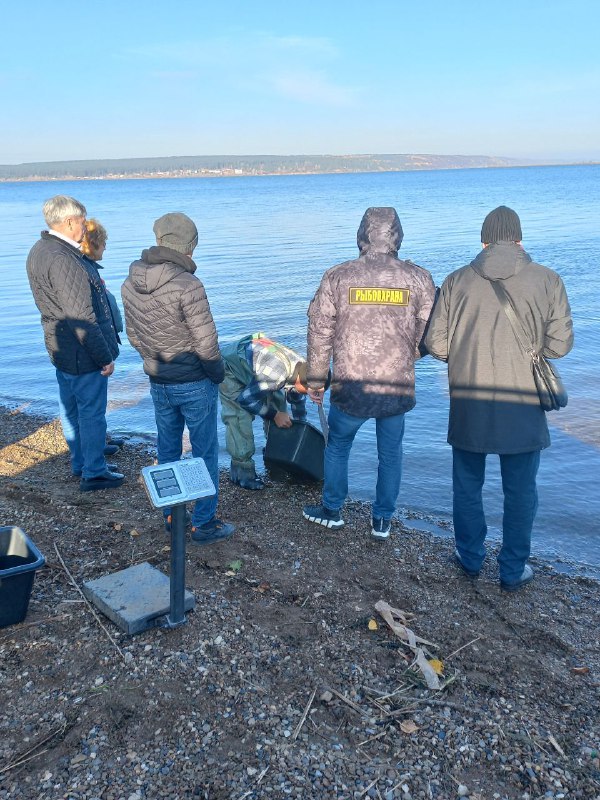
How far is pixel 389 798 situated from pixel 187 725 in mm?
909

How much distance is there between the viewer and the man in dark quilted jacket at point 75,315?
16.3 feet

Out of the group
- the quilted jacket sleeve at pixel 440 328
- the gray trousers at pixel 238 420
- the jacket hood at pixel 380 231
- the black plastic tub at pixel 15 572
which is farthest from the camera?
the gray trousers at pixel 238 420

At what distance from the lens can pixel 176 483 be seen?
3.11 m

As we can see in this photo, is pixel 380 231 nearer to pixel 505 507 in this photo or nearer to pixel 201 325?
pixel 201 325

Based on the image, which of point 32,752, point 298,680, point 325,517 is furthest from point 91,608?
point 325,517

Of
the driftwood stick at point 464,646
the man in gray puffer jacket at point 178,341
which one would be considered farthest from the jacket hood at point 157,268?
the driftwood stick at point 464,646

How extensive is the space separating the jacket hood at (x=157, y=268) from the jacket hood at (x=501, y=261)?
Result: 1.80 m

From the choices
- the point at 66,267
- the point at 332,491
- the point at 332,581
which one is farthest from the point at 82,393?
the point at 332,581

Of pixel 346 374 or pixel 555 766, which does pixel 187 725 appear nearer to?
pixel 555 766

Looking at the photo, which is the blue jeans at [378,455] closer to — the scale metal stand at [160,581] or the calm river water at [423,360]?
the calm river water at [423,360]

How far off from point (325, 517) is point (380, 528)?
17.2 inches

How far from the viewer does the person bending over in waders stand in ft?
17.2

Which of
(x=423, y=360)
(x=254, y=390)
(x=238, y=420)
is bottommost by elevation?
(x=423, y=360)

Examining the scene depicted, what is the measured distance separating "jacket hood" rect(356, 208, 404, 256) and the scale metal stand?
199 cm
